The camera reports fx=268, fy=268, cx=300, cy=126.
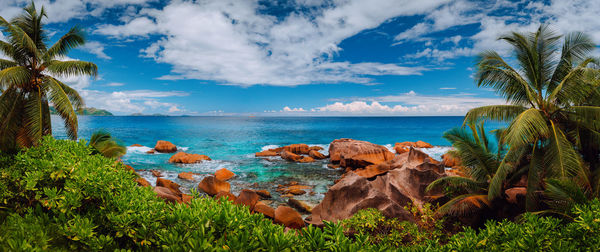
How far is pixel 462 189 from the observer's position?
11.9 meters

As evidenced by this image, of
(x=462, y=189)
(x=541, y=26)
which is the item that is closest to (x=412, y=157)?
(x=462, y=189)

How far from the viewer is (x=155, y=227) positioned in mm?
3697

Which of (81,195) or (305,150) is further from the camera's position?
(305,150)

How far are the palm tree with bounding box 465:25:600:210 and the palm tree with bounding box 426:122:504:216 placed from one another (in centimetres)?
65

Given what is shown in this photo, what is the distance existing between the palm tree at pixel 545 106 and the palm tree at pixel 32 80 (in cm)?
1852

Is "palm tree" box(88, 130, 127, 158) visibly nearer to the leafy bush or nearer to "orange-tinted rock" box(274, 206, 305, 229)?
the leafy bush

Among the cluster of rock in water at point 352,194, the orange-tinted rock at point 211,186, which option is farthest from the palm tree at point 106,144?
the orange-tinted rock at point 211,186

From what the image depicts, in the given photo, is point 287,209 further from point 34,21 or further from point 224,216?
point 34,21

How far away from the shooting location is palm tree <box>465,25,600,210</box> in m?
8.64

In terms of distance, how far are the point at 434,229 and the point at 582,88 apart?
22.8 ft

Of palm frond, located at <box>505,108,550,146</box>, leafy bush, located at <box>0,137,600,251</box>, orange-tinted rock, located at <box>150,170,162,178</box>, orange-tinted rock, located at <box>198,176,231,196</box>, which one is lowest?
orange-tinted rock, located at <box>150,170,162,178</box>

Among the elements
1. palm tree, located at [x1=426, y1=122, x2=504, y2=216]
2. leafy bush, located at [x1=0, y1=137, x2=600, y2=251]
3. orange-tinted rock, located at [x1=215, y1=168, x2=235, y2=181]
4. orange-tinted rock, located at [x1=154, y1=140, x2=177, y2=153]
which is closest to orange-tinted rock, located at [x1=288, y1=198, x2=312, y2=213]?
palm tree, located at [x1=426, y1=122, x2=504, y2=216]

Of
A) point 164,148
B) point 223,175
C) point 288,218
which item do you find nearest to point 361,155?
point 223,175

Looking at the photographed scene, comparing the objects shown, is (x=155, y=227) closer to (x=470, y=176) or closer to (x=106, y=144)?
(x=106, y=144)
